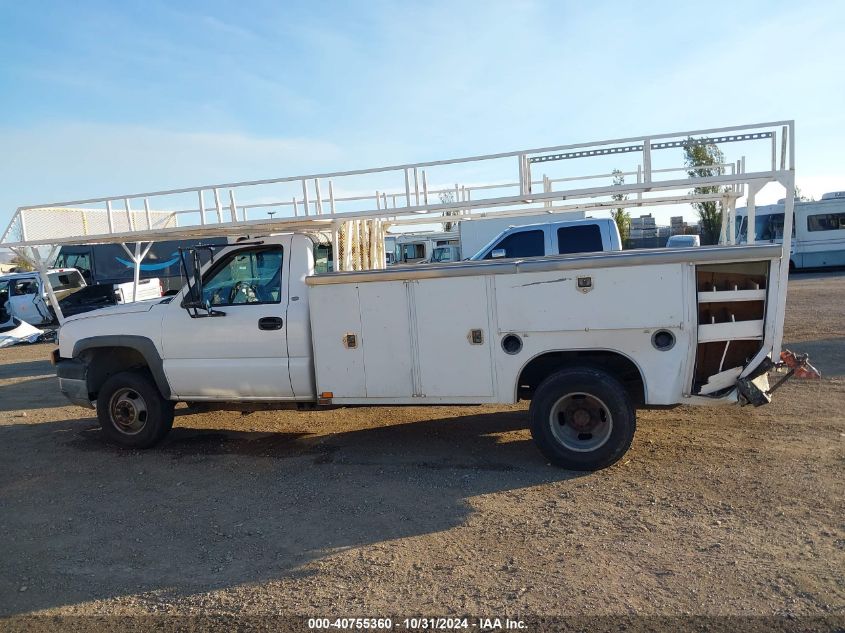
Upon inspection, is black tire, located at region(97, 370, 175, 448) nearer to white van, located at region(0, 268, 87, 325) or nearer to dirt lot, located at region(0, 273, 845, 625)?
dirt lot, located at region(0, 273, 845, 625)

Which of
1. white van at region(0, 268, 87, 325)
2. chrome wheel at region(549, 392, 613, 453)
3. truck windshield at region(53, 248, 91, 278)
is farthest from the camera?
truck windshield at region(53, 248, 91, 278)

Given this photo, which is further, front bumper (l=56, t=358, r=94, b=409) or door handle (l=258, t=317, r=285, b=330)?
front bumper (l=56, t=358, r=94, b=409)

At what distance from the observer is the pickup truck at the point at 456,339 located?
531cm

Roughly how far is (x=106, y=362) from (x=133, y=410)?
65 centimetres

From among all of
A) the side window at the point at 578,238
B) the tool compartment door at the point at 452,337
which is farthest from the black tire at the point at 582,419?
the side window at the point at 578,238

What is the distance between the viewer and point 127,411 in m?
6.90

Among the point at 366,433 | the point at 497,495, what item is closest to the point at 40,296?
the point at 366,433

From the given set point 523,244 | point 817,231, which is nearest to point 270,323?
point 523,244

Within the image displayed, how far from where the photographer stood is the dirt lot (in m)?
3.76

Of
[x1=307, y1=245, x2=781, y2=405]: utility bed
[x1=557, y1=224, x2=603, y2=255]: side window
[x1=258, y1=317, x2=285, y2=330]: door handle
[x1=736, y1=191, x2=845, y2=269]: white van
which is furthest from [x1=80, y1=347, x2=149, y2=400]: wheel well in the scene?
[x1=736, y1=191, x2=845, y2=269]: white van

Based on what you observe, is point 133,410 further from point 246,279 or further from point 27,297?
point 27,297

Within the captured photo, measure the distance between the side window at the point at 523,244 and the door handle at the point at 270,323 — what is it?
4274 mm

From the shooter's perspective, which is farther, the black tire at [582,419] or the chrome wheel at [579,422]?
the chrome wheel at [579,422]

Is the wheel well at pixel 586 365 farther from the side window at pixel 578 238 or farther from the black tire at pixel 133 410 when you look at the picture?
the side window at pixel 578 238
